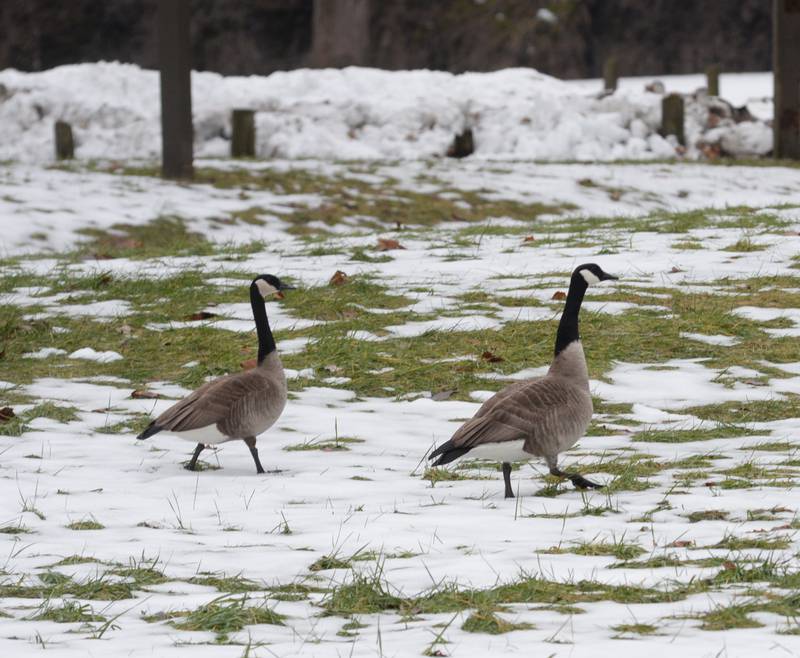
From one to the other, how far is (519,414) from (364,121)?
18.5m

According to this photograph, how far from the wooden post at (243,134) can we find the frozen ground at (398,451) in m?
6.84

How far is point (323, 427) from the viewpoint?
730 cm

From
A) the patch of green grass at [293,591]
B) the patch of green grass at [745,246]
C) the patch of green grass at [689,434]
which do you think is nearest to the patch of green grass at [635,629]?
the patch of green grass at [293,591]

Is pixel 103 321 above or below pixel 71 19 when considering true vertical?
below

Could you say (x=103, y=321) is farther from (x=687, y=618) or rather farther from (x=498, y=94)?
(x=498, y=94)

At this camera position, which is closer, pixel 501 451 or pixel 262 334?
pixel 501 451

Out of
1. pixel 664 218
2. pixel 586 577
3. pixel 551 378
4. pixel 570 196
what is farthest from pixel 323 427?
pixel 570 196

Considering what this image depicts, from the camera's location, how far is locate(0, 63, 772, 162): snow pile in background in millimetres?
22344

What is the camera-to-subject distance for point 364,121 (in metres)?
23.5

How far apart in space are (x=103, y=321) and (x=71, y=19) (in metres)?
28.5

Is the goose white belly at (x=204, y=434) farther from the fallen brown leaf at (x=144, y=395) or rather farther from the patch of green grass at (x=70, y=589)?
the patch of green grass at (x=70, y=589)

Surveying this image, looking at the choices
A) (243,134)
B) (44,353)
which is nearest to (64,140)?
(243,134)

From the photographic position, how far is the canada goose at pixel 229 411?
6211 millimetres

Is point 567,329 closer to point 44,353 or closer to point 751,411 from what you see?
point 751,411
